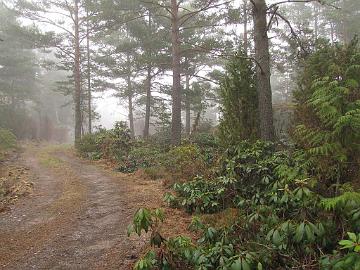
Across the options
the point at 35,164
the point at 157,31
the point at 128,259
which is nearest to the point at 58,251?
the point at 128,259

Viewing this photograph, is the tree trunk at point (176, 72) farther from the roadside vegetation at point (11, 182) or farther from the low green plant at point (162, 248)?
the low green plant at point (162, 248)

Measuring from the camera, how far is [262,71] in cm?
871

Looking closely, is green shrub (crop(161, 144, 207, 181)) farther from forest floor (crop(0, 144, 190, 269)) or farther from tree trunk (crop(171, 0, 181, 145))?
tree trunk (crop(171, 0, 181, 145))

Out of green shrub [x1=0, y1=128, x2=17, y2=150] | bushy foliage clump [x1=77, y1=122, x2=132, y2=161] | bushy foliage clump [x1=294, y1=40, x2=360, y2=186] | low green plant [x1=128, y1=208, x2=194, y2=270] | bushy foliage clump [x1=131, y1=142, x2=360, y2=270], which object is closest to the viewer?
bushy foliage clump [x1=131, y1=142, x2=360, y2=270]

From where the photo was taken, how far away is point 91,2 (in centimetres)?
1911

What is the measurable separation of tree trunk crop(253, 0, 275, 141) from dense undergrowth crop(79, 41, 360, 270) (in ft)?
3.46

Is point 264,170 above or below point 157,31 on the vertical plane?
below

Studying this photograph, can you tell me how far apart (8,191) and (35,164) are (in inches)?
214

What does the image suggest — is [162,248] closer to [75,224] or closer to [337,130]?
[337,130]

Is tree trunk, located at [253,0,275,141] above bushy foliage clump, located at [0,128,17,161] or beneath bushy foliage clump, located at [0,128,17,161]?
above

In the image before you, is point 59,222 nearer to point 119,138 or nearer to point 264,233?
point 264,233

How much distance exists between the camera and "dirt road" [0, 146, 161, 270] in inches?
202

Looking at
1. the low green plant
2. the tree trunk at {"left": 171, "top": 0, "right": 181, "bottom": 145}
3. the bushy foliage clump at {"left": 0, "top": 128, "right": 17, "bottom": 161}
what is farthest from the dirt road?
the bushy foliage clump at {"left": 0, "top": 128, "right": 17, "bottom": 161}

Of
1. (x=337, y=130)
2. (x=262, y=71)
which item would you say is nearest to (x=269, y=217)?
(x=337, y=130)
